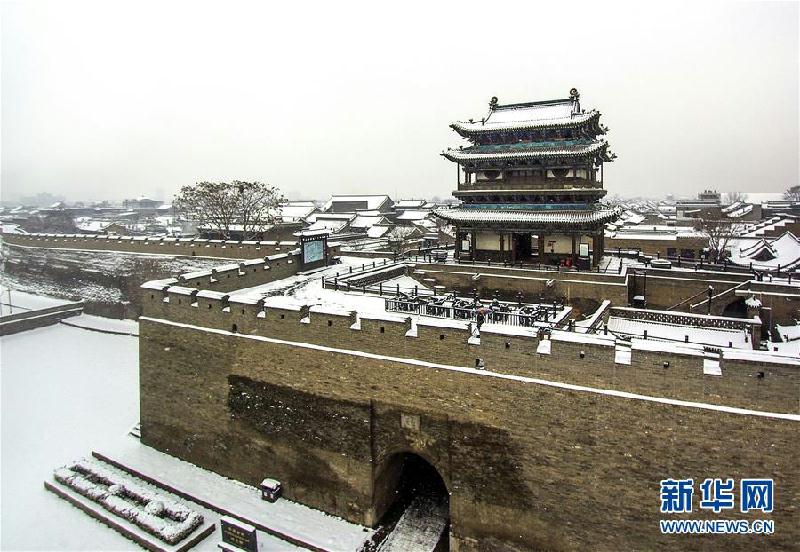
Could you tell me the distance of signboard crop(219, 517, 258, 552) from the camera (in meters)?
9.98

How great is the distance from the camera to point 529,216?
1859cm

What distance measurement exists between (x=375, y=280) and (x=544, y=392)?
1062 centimetres

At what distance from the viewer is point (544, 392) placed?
30.6ft

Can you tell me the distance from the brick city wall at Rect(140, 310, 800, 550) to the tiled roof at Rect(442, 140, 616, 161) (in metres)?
10.5

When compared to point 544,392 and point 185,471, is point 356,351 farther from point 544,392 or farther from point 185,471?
point 185,471

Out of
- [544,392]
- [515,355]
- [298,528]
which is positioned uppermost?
[515,355]

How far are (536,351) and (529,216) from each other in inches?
404

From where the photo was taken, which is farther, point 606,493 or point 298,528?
point 298,528

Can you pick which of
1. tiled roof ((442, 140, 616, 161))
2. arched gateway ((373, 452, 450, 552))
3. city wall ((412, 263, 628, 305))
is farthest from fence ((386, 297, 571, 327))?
tiled roof ((442, 140, 616, 161))

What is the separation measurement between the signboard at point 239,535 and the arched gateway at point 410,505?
2753 mm

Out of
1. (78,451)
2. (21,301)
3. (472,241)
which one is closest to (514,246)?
(472,241)

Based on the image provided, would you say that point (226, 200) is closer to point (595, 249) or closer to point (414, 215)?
point (595, 249)

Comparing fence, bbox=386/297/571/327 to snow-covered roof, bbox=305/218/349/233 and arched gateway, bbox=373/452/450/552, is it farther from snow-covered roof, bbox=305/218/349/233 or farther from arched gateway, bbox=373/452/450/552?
snow-covered roof, bbox=305/218/349/233

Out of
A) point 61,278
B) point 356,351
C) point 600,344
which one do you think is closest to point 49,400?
point 356,351
